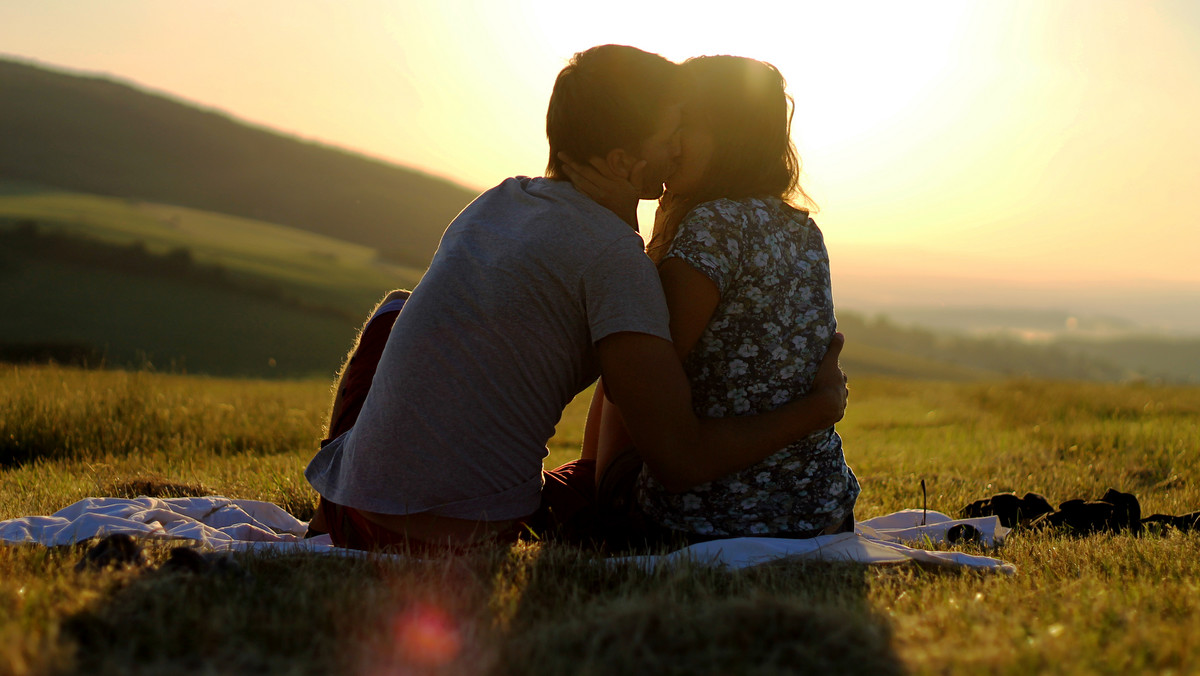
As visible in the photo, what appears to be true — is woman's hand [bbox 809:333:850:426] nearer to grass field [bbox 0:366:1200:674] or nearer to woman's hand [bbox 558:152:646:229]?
grass field [bbox 0:366:1200:674]

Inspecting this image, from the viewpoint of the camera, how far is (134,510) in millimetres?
3762

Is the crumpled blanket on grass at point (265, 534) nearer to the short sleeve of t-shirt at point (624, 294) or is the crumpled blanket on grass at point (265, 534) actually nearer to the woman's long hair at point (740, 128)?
the short sleeve of t-shirt at point (624, 294)

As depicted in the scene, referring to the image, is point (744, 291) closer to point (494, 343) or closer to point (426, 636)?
point (494, 343)

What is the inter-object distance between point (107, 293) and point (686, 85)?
127 feet

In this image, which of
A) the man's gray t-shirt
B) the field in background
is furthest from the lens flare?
the field in background

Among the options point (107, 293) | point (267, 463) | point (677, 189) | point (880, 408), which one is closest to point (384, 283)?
point (107, 293)

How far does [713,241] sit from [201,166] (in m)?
77.5

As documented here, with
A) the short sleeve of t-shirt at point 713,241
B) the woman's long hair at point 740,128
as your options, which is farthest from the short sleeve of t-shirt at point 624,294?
the woman's long hair at point 740,128

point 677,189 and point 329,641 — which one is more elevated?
point 677,189

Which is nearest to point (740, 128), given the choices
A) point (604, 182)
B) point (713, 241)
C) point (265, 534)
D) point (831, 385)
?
point (713, 241)

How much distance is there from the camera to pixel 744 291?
302 centimetres

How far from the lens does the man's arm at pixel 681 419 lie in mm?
2645

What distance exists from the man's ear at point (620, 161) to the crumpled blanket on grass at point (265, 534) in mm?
1367

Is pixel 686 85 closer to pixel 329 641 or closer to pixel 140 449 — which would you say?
pixel 329 641
